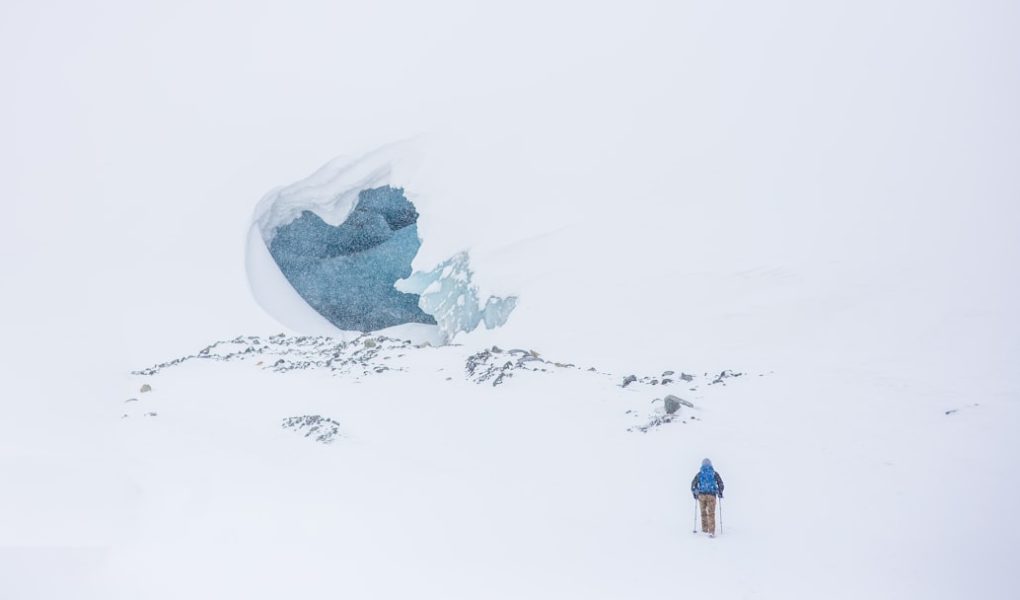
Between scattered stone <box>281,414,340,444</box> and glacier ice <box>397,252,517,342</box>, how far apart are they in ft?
24.3

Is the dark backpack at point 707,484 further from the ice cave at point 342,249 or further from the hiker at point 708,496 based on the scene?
the ice cave at point 342,249

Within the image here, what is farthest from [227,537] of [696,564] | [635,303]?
[635,303]

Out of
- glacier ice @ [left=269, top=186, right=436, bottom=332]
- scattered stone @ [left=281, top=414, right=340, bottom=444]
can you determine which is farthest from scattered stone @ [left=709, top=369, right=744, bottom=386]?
glacier ice @ [left=269, top=186, right=436, bottom=332]

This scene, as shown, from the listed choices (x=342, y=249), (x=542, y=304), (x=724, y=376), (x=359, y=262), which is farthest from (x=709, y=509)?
(x=342, y=249)

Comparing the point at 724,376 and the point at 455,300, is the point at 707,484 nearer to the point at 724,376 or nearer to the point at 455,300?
the point at 724,376

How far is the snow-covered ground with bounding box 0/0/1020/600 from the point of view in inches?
355

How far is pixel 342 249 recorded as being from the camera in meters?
27.8

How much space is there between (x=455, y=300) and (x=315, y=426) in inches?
357

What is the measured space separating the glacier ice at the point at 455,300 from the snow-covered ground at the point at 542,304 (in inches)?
19.2

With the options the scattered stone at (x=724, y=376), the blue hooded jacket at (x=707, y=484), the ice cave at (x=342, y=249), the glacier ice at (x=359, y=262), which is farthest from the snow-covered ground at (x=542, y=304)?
the glacier ice at (x=359, y=262)

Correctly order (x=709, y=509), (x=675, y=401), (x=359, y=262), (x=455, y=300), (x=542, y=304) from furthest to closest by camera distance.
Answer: (x=359, y=262)
(x=455, y=300)
(x=542, y=304)
(x=675, y=401)
(x=709, y=509)

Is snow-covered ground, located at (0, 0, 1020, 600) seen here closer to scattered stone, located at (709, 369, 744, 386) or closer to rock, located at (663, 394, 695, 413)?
rock, located at (663, 394, 695, 413)

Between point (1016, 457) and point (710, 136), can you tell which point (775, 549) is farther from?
point (710, 136)

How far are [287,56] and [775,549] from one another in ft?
88.1
